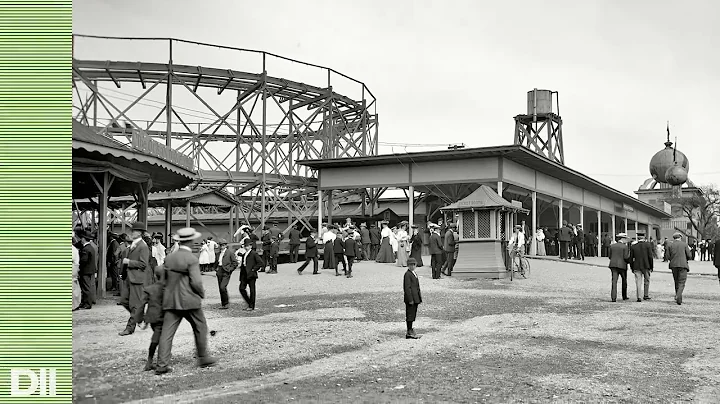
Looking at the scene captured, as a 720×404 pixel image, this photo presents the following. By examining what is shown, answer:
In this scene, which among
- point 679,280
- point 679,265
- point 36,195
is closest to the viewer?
point 36,195

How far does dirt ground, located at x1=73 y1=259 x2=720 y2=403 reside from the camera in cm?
648

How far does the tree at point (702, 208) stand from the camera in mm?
72750

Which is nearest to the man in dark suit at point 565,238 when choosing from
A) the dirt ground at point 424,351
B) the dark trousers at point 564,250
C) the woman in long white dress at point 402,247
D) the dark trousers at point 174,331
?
the dark trousers at point 564,250

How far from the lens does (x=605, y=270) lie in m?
27.1

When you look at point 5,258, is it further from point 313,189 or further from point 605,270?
point 313,189

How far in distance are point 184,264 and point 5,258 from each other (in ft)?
8.31

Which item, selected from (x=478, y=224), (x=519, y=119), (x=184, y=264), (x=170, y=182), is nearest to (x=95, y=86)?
(x=184, y=264)

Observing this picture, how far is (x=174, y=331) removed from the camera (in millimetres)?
7004

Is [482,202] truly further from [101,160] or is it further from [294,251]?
[101,160]

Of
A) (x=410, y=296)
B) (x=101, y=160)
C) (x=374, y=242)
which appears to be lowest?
(x=410, y=296)

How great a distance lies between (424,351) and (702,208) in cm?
Answer: 7162

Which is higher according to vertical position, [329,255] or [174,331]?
[329,255]

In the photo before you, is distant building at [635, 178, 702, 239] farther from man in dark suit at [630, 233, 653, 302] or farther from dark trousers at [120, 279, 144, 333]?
dark trousers at [120, 279, 144, 333]

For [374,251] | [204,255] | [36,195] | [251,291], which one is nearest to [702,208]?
[374,251]
